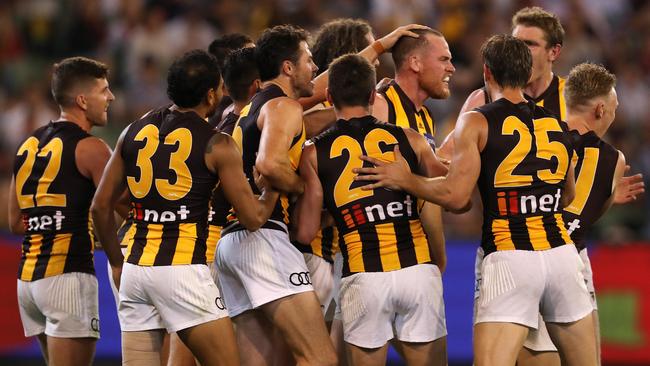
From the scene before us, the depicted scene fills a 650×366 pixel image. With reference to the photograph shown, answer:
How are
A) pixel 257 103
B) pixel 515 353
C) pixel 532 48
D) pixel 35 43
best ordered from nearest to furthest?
pixel 515 353 < pixel 257 103 < pixel 532 48 < pixel 35 43

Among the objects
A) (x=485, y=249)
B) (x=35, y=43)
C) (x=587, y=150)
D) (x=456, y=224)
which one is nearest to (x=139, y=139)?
(x=485, y=249)

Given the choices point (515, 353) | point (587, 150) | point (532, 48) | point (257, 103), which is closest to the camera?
point (515, 353)

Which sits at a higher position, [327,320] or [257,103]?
[257,103]

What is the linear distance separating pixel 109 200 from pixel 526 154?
261cm

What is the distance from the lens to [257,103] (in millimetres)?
6605

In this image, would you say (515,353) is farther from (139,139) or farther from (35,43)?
(35,43)

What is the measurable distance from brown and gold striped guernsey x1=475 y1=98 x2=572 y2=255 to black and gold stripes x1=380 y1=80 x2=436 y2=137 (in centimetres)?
111

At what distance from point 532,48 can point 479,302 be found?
89.4 inches

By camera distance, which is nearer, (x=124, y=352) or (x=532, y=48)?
(x=124, y=352)

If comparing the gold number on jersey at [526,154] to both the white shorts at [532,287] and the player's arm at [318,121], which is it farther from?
the player's arm at [318,121]

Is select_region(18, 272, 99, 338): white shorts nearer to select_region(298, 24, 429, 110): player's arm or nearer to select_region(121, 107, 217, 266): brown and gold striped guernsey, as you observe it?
select_region(121, 107, 217, 266): brown and gold striped guernsey

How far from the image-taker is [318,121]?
7.11m

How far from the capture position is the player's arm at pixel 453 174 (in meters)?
6.16

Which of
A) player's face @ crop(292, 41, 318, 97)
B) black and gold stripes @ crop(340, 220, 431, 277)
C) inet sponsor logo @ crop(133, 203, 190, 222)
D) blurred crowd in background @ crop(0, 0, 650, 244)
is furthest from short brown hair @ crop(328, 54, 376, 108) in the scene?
blurred crowd in background @ crop(0, 0, 650, 244)
